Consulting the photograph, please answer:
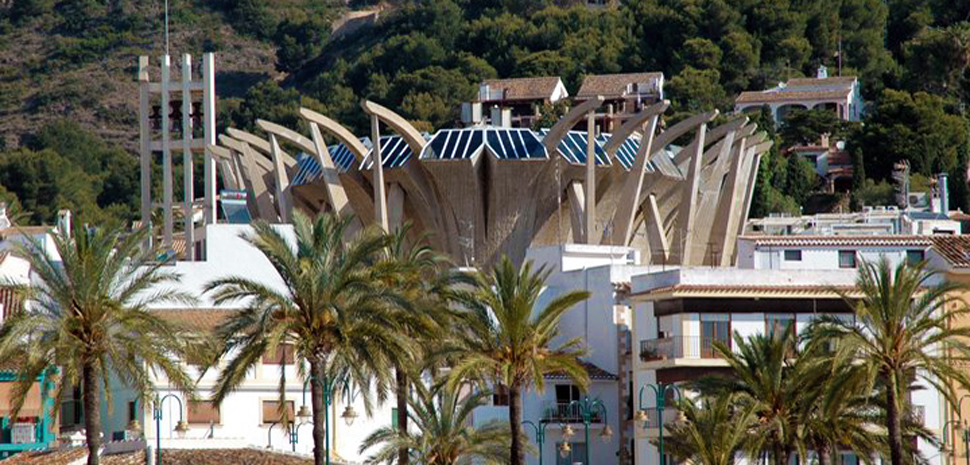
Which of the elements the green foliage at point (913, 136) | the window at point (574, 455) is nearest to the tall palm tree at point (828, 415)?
the window at point (574, 455)

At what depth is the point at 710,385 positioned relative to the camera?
56.3m

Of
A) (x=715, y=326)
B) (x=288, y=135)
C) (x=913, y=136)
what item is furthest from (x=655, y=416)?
(x=913, y=136)

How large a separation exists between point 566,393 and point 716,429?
13.8 meters

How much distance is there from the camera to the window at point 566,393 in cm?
6788

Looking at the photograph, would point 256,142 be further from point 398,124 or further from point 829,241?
point 829,241

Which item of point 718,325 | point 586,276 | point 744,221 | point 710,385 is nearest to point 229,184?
point 744,221

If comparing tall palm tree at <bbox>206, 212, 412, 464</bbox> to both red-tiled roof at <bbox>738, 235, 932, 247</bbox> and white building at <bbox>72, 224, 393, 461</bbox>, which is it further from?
red-tiled roof at <bbox>738, 235, 932, 247</bbox>

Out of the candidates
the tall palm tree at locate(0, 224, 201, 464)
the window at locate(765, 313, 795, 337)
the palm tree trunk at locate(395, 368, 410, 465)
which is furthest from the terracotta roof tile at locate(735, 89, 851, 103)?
the tall palm tree at locate(0, 224, 201, 464)

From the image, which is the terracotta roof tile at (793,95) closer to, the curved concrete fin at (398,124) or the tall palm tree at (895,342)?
the curved concrete fin at (398,124)

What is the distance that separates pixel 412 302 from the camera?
5259cm

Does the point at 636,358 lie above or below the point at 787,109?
below

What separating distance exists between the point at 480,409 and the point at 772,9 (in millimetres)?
112881

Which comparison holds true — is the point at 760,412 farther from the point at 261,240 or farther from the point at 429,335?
the point at 261,240

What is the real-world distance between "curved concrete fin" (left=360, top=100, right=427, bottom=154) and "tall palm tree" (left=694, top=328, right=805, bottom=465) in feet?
87.8
